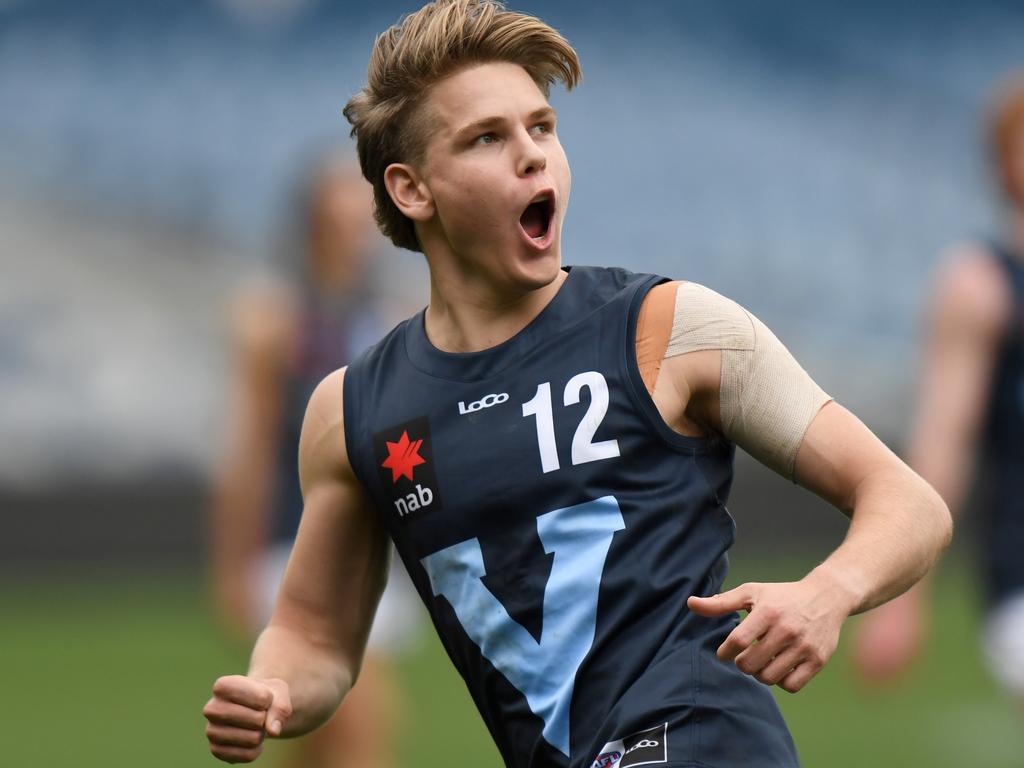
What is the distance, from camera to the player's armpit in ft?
11.7

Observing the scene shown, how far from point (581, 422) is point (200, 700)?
7.96m

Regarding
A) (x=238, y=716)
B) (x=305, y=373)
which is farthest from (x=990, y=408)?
(x=238, y=716)

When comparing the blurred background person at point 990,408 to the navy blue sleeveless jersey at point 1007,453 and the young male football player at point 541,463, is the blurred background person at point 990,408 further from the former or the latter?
the young male football player at point 541,463

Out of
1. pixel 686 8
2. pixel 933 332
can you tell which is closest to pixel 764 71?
pixel 686 8

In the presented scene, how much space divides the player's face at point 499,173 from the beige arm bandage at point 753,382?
0.30m

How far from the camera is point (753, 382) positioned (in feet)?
10.5

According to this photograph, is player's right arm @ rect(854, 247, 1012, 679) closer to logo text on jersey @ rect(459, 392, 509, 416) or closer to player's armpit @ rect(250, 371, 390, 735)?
player's armpit @ rect(250, 371, 390, 735)

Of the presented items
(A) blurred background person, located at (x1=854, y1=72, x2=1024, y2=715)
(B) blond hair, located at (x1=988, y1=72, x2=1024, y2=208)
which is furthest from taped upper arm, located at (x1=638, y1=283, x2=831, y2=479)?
(B) blond hair, located at (x1=988, y1=72, x2=1024, y2=208)

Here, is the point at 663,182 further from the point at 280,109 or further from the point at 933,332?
the point at 933,332

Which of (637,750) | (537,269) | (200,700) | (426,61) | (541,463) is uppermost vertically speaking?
(426,61)

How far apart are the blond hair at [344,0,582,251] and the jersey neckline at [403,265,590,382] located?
0.40 meters

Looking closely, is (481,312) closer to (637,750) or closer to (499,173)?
(499,173)

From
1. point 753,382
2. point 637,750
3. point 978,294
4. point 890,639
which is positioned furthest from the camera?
point 978,294

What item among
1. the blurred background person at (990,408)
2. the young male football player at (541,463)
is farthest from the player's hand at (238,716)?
the blurred background person at (990,408)
